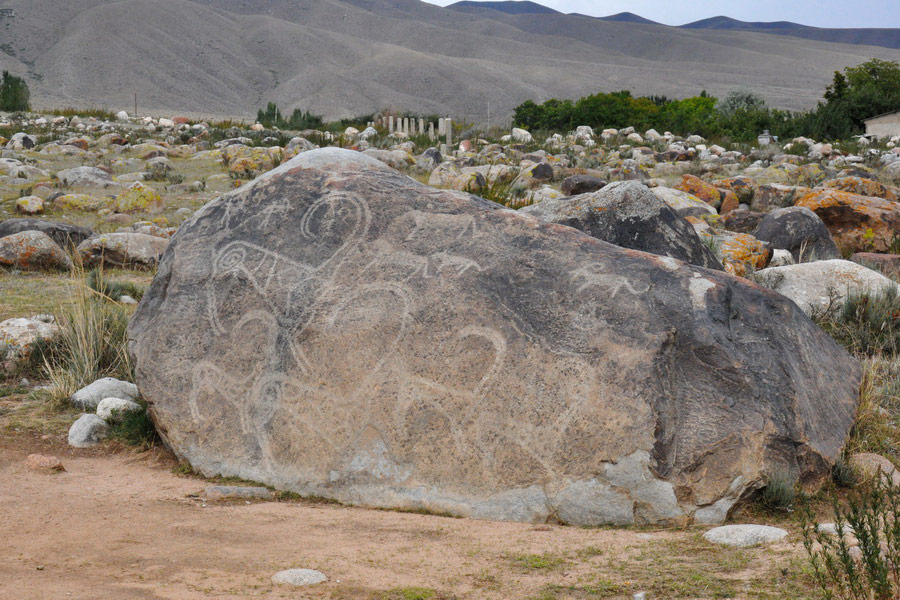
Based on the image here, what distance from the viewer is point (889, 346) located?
6254 millimetres

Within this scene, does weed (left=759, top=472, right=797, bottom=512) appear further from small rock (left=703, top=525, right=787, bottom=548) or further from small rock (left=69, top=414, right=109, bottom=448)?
small rock (left=69, top=414, right=109, bottom=448)

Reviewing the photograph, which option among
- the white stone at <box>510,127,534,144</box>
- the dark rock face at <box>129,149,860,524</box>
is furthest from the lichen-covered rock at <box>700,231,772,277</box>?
the white stone at <box>510,127,534,144</box>

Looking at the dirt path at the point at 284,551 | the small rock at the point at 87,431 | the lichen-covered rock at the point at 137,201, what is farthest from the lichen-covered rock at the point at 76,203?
the dirt path at the point at 284,551

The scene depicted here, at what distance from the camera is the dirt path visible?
271 centimetres

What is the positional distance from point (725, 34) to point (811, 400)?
134 metres

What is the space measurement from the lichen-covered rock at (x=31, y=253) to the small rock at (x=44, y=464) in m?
5.00

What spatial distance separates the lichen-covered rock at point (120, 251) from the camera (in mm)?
9180

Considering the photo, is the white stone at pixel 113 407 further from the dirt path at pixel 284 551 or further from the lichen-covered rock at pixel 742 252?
the lichen-covered rock at pixel 742 252

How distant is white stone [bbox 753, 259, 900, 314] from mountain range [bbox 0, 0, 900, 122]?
45.4m

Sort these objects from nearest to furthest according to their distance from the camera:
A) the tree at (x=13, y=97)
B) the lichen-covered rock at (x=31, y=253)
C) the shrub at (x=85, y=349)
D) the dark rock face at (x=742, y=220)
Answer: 1. the shrub at (x=85, y=349)
2. the lichen-covered rock at (x=31, y=253)
3. the dark rock face at (x=742, y=220)
4. the tree at (x=13, y=97)

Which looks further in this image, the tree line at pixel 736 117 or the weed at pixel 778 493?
the tree line at pixel 736 117

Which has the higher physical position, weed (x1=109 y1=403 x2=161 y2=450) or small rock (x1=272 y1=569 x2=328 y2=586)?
small rock (x1=272 y1=569 x2=328 y2=586)

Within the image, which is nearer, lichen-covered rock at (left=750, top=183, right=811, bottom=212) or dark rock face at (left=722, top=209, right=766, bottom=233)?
dark rock face at (left=722, top=209, right=766, bottom=233)

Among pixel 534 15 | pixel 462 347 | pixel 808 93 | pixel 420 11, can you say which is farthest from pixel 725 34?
pixel 462 347
